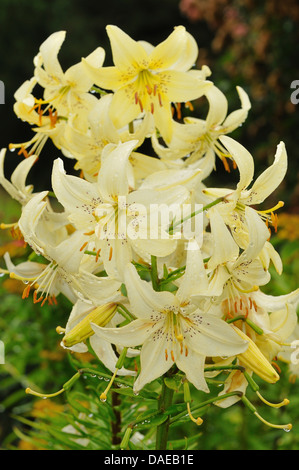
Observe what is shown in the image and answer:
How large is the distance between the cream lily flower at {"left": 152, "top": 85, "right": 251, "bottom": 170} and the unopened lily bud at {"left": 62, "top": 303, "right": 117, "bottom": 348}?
28 centimetres

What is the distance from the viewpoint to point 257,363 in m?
0.80

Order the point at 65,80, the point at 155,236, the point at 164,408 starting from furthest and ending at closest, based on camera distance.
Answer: the point at 65,80 < the point at 164,408 < the point at 155,236

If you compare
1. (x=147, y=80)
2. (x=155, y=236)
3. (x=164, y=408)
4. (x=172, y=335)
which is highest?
(x=147, y=80)

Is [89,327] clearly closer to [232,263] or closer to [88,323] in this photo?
[88,323]

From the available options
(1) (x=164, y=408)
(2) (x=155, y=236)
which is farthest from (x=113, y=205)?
(1) (x=164, y=408)

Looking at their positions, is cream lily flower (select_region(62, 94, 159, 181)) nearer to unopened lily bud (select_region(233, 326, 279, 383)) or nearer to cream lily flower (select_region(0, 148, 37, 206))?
cream lily flower (select_region(0, 148, 37, 206))

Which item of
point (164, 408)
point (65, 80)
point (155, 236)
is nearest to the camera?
point (155, 236)

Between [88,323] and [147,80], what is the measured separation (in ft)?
1.22

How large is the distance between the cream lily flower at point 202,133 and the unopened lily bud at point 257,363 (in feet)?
0.93

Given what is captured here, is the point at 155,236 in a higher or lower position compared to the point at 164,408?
higher

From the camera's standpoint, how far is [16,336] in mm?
1863
